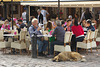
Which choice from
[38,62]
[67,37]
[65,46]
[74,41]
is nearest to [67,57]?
[65,46]

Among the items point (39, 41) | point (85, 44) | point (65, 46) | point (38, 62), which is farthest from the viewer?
point (85, 44)

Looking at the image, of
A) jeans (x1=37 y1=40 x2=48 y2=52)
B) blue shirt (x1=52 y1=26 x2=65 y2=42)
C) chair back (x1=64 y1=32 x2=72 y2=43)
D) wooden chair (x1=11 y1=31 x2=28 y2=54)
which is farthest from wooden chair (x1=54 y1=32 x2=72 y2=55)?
wooden chair (x1=11 y1=31 x2=28 y2=54)

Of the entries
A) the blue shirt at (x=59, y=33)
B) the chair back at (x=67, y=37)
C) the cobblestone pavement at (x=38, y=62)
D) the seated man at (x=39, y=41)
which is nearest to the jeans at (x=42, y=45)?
the seated man at (x=39, y=41)

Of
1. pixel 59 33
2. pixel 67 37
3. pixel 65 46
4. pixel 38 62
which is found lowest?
pixel 38 62

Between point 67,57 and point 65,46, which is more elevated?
point 65,46

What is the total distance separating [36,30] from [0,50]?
265 cm

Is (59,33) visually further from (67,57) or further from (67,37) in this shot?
(67,57)

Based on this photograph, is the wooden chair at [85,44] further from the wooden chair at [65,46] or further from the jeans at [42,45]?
the jeans at [42,45]

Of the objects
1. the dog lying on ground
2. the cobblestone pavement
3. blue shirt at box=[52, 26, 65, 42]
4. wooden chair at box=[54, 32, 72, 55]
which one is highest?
blue shirt at box=[52, 26, 65, 42]

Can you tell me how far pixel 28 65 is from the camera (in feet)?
33.2

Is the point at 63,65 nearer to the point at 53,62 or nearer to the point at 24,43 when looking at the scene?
the point at 53,62

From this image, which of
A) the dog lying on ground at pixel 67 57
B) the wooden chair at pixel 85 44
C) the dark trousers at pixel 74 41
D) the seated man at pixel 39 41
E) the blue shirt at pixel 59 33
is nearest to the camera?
the dog lying on ground at pixel 67 57

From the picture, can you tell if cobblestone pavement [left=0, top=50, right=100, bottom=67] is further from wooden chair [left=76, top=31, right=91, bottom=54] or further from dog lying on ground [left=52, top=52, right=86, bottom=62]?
wooden chair [left=76, top=31, right=91, bottom=54]

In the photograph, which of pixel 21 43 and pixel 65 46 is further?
pixel 21 43
